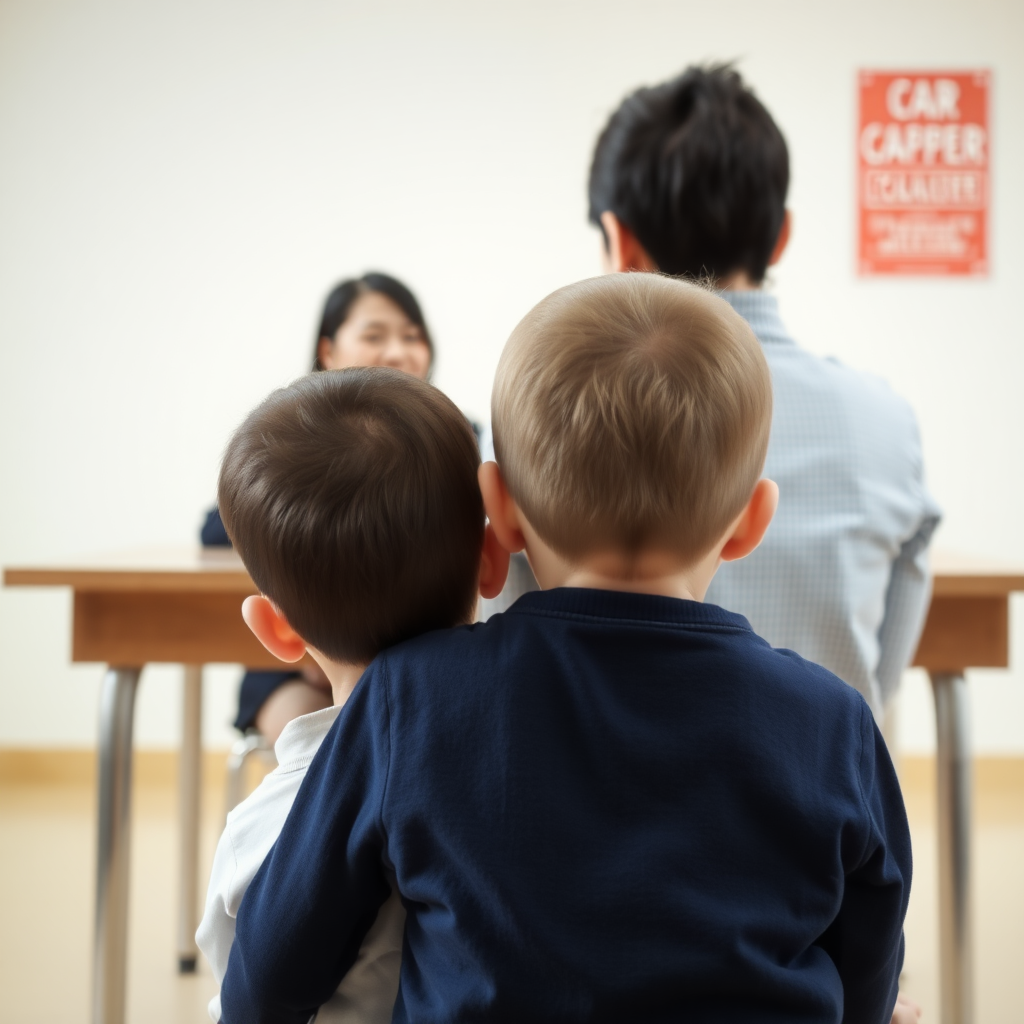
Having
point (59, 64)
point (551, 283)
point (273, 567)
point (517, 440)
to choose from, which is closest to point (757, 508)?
point (517, 440)

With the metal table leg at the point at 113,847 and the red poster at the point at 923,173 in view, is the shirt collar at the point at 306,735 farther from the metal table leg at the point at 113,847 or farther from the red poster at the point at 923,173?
Answer: the red poster at the point at 923,173

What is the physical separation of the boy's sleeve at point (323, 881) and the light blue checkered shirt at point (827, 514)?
1.66 feet

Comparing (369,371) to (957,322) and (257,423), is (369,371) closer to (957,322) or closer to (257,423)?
(257,423)

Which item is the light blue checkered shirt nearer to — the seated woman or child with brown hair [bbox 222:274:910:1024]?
child with brown hair [bbox 222:274:910:1024]

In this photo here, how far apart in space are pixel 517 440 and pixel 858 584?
0.54m

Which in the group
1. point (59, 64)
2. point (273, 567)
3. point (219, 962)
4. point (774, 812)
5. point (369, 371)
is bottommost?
point (219, 962)

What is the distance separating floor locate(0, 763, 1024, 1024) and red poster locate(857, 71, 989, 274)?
63.0 inches

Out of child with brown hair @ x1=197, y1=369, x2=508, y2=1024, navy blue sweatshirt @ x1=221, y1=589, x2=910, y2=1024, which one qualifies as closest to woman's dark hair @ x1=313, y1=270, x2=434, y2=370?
child with brown hair @ x1=197, y1=369, x2=508, y2=1024

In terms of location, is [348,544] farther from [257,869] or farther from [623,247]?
[623,247]

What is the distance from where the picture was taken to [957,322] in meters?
3.65

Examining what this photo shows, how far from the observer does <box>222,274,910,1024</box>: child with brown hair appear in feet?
1.73

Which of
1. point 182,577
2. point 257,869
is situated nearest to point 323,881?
point 257,869

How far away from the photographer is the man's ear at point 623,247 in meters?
1.14

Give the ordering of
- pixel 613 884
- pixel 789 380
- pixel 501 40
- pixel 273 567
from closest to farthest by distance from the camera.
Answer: pixel 613 884, pixel 273 567, pixel 789 380, pixel 501 40
